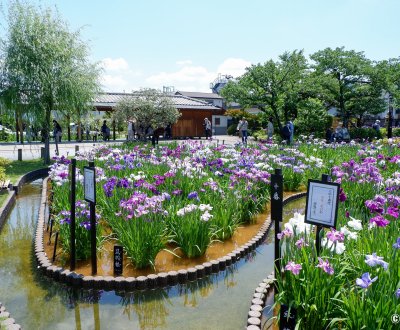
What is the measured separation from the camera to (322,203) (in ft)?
10.5

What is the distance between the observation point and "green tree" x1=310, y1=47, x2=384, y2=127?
81.3 ft

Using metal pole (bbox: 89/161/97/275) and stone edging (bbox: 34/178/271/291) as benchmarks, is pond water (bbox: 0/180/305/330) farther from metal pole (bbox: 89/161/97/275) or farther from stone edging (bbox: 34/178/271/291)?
metal pole (bbox: 89/161/97/275)

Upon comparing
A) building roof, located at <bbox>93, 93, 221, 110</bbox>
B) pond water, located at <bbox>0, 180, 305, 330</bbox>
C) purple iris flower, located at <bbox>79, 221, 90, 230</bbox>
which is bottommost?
pond water, located at <bbox>0, 180, 305, 330</bbox>

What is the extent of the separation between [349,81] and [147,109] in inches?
566

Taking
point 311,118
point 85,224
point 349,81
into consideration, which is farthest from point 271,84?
point 85,224

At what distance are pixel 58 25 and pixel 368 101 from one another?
2010 centimetres

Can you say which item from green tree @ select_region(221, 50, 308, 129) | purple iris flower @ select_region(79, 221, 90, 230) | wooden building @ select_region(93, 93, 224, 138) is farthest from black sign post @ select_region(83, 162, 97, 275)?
wooden building @ select_region(93, 93, 224, 138)

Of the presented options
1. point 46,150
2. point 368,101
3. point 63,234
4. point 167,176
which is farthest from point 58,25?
point 368,101

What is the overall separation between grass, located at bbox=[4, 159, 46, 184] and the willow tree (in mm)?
743

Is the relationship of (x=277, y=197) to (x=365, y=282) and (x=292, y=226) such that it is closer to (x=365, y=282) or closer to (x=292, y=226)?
(x=292, y=226)

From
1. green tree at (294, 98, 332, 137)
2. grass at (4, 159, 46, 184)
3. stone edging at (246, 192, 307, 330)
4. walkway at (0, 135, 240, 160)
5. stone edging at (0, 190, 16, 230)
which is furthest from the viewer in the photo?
green tree at (294, 98, 332, 137)

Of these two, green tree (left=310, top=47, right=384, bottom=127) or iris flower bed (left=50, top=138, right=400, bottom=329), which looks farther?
green tree (left=310, top=47, right=384, bottom=127)

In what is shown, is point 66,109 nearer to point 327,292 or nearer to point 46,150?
point 46,150

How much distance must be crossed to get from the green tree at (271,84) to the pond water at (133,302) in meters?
19.4
